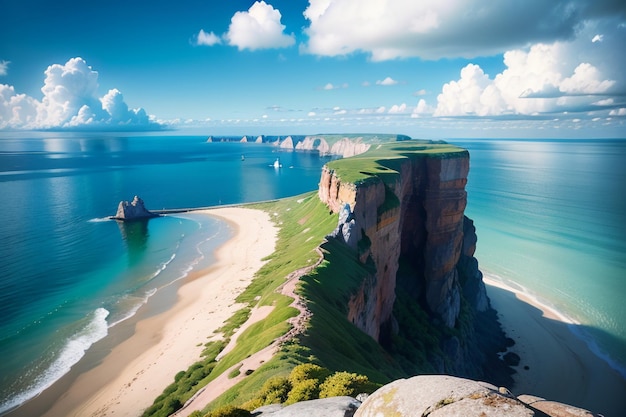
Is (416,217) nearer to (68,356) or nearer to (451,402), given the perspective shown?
(68,356)

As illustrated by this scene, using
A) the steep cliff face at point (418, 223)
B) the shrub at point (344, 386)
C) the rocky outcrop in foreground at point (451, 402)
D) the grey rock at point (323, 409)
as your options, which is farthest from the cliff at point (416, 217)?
the rocky outcrop in foreground at point (451, 402)

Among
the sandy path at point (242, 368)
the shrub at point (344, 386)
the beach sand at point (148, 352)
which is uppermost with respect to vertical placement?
the shrub at point (344, 386)

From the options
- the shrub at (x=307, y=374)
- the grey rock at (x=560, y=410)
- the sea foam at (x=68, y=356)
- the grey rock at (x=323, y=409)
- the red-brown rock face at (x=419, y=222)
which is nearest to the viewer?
the grey rock at (x=560, y=410)

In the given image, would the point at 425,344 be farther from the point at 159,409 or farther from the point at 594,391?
the point at 159,409

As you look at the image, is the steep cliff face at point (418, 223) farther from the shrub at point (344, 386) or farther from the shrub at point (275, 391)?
the shrub at point (344, 386)

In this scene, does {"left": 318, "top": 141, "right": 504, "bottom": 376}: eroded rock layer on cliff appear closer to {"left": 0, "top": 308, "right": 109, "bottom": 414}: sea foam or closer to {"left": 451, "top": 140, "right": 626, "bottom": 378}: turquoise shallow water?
{"left": 451, "top": 140, "right": 626, "bottom": 378}: turquoise shallow water

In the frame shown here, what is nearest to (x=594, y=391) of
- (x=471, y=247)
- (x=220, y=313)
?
(x=471, y=247)
